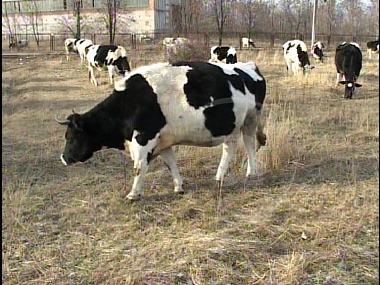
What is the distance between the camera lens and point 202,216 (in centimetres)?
498

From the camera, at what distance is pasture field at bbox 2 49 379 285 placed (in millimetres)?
3879

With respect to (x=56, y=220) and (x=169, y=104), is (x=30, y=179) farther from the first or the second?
(x=169, y=104)

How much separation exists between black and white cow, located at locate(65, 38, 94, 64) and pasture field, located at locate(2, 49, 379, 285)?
553 inches

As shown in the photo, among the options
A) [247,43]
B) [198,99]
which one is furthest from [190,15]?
[198,99]

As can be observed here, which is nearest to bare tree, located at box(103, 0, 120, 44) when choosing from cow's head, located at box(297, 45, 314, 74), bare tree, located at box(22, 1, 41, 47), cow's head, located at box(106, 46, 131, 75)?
bare tree, located at box(22, 1, 41, 47)

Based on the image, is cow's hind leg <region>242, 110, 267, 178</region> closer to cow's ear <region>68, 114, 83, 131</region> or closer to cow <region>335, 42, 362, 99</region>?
cow's ear <region>68, 114, 83, 131</region>

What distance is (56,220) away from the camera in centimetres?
500

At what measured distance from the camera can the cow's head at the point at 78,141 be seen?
5574 mm

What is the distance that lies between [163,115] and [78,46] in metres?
19.3

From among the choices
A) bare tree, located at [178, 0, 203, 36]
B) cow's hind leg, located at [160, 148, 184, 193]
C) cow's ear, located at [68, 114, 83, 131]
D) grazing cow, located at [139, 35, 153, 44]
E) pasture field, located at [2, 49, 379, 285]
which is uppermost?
bare tree, located at [178, 0, 203, 36]

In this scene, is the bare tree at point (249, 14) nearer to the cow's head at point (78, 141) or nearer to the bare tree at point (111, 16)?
the bare tree at point (111, 16)

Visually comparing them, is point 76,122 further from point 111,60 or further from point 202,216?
point 111,60

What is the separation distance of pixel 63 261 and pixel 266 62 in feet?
63.6

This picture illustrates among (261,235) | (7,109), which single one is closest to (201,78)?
(261,235)
